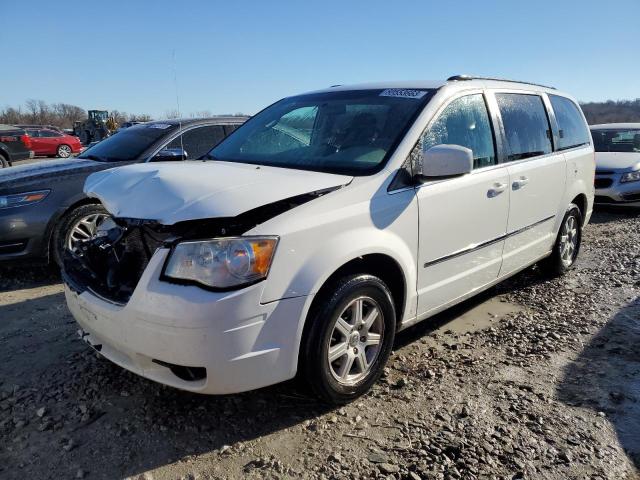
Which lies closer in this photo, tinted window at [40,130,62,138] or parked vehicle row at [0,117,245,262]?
parked vehicle row at [0,117,245,262]

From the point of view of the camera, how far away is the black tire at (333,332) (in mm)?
2588

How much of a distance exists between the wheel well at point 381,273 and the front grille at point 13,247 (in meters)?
3.61

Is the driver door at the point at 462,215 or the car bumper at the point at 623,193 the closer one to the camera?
the driver door at the point at 462,215

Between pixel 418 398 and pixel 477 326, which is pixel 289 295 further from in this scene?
pixel 477 326

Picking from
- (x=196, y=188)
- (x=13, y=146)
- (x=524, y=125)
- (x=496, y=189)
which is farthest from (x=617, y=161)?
(x=13, y=146)

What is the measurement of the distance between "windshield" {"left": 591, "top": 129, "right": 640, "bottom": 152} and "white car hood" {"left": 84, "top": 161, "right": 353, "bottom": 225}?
925 centimetres

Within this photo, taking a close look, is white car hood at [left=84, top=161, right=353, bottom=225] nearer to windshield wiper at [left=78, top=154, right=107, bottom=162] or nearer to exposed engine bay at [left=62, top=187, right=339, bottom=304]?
exposed engine bay at [left=62, top=187, right=339, bottom=304]

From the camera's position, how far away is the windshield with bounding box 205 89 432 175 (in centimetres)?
314

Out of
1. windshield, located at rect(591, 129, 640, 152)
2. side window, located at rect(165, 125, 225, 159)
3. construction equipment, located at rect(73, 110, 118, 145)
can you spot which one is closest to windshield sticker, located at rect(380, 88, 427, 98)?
side window, located at rect(165, 125, 225, 159)

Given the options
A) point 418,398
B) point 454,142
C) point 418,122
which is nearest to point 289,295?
point 418,398

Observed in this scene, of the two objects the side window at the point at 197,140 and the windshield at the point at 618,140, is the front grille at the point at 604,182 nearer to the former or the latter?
the windshield at the point at 618,140

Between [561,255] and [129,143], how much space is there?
4.94 meters

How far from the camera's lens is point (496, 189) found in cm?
369

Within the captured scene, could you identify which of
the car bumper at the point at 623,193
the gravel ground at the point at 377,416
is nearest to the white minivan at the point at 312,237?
the gravel ground at the point at 377,416
